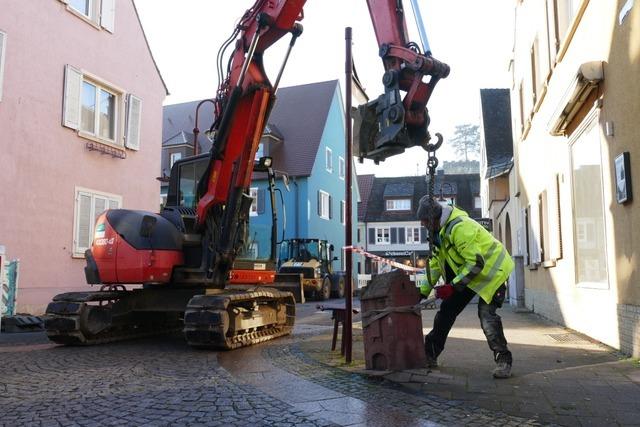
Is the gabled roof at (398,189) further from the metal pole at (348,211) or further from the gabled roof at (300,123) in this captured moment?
the metal pole at (348,211)

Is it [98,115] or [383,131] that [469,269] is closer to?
[383,131]

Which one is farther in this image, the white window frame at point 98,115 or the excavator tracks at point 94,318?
the white window frame at point 98,115

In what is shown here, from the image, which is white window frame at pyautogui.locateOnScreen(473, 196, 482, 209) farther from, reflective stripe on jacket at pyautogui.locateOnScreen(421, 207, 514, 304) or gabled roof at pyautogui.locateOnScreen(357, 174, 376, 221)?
reflective stripe on jacket at pyautogui.locateOnScreen(421, 207, 514, 304)

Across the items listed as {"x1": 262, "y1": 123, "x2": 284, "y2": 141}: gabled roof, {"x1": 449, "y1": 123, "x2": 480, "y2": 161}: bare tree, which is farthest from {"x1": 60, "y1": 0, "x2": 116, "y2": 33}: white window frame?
{"x1": 449, "y1": 123, "x2": 480, "y2": 161}: bare tree

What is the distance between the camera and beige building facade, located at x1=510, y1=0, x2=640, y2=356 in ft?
20.8

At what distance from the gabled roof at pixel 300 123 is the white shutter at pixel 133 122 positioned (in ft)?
45.8

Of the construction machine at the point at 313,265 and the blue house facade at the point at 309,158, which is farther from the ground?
the blue house facade at the point at 309,158

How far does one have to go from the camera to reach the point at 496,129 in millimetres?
26391

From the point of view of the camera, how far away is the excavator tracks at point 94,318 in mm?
7707

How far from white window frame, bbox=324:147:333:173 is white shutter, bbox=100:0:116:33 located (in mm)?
18345

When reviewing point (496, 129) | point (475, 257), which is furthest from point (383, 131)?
point (496, 129)

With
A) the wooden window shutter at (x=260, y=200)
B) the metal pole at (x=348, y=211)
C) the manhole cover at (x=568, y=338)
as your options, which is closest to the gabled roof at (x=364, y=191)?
the wooden window shutter at (x=260, y=200)

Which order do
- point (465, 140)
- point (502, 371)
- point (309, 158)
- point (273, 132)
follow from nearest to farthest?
point (502, 371) → point (309, 158) → point (273, 132) → point (465, 140)

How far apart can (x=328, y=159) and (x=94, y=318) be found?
84.0 ft
